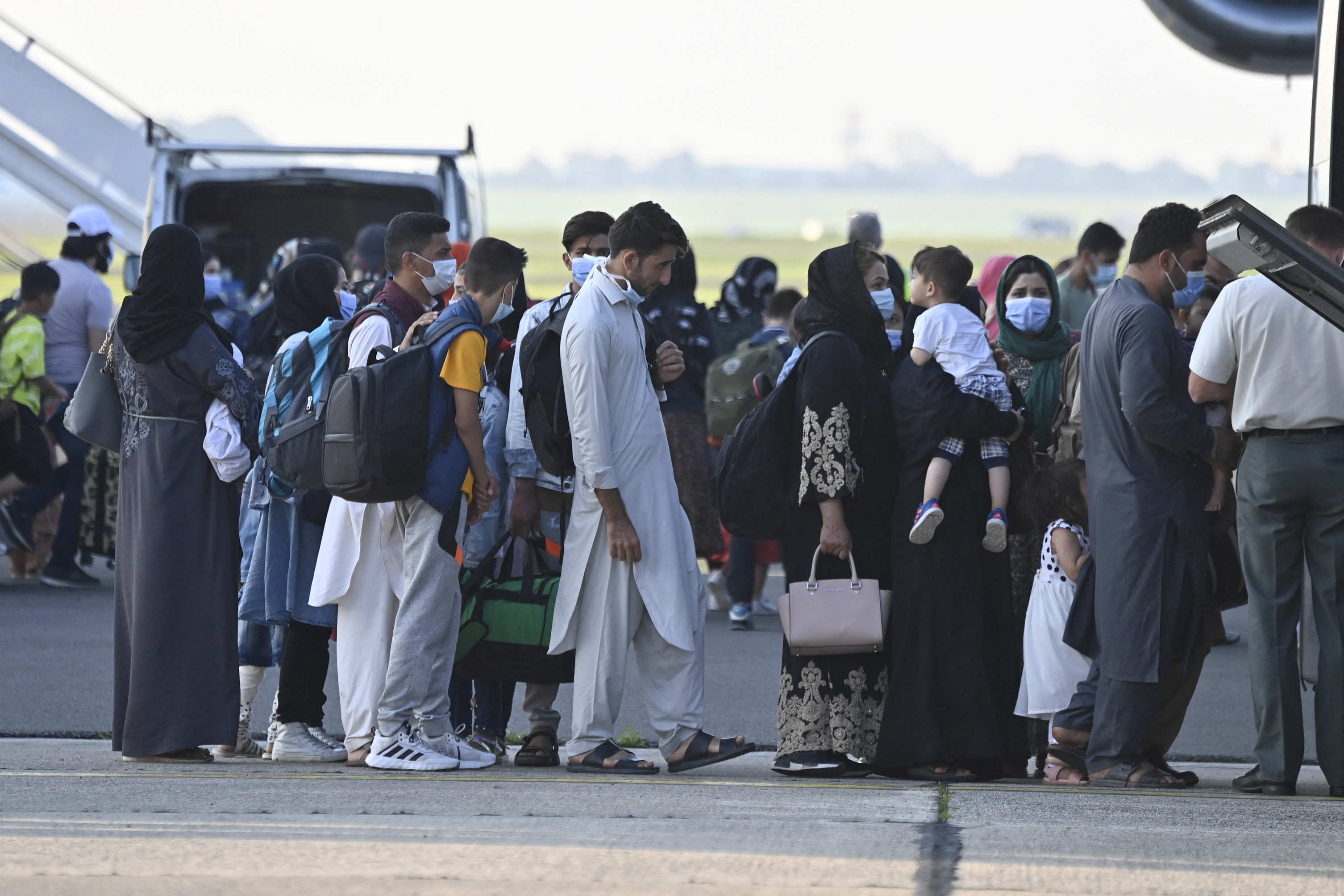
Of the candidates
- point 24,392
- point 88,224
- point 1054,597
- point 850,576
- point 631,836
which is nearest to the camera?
point 631,836

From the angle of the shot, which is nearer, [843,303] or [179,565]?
[843,303]

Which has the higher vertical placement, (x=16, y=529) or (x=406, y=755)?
(x=16, y=529)

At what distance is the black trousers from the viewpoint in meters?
5.97

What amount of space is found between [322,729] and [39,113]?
13.6m

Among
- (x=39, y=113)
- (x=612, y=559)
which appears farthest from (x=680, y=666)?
(x=39, y=113)

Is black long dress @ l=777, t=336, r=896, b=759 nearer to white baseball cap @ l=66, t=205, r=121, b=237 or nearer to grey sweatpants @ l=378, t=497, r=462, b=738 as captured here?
grey sweatpants @ l=378, t=497, r=462, b=738

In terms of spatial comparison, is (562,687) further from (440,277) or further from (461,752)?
(440,277)

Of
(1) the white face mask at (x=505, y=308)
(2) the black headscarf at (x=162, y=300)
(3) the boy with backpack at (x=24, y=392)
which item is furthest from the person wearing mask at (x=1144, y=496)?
(3) the boy with backpack at (x=24, y=392)

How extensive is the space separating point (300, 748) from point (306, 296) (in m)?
1.51

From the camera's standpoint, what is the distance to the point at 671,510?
5.62m

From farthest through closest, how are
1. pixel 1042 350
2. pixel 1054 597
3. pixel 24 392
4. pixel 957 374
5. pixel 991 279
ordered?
1. pixel 24 392
2. pixel 991 279
3. pixel 1042 350
4. pixel 1054 597
5. pixel 957 374

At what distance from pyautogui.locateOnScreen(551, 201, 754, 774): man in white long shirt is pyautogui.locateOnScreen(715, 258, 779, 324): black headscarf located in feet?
17.9

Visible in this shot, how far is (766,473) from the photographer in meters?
5.66

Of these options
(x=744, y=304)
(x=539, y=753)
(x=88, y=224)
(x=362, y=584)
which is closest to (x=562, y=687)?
(x=539, y=753)
